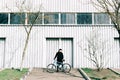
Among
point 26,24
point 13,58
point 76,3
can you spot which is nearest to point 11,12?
point 26,24

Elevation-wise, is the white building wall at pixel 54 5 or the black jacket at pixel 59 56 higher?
the white building wall at pixel 54 5

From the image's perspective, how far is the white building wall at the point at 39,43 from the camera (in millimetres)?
23500

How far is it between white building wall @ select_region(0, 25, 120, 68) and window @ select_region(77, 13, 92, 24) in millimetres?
447

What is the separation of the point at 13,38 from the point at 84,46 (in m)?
5.92

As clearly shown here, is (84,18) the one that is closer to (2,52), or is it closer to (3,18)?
(3,18)

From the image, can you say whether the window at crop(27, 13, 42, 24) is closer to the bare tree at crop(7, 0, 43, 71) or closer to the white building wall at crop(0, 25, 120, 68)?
the bare tree at crop(7, 0, 43, 71)

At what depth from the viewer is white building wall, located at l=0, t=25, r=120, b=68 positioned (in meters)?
23.5

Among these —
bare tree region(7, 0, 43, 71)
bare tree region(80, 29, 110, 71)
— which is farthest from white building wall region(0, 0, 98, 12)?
bare tree region(80, 29, 110, 71)

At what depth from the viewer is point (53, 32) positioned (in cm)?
2359

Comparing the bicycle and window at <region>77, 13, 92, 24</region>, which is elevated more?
window at <region>77, 13, 92, 24</region>

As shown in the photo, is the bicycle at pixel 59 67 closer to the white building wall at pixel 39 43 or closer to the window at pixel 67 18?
the white building wall at pixel 39 43

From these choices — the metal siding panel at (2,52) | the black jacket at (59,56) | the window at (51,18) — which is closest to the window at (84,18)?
the window at (51,18)

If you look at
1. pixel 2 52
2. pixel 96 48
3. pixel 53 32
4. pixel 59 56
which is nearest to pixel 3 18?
pixel 2 52

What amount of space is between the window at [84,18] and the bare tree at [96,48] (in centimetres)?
98
